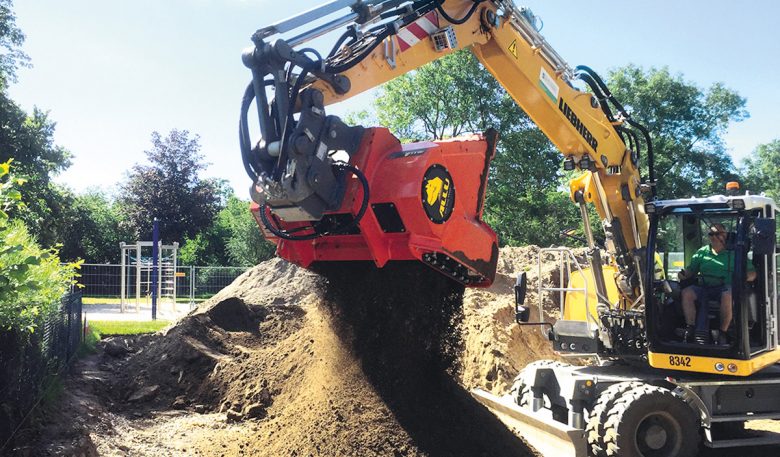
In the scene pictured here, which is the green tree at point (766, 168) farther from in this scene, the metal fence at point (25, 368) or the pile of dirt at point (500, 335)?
the metal fence at point (25, 368)

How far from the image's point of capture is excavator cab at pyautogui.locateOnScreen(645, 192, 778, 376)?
5.79m

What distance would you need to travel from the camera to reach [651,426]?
5.72 metres

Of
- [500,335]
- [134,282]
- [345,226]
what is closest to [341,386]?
[345,226]

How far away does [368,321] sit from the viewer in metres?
5.98

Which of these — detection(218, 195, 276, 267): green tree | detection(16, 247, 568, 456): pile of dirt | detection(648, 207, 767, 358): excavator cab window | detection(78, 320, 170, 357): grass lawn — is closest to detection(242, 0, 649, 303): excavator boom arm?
detection(648, 207, 767, 358): excavator cab window

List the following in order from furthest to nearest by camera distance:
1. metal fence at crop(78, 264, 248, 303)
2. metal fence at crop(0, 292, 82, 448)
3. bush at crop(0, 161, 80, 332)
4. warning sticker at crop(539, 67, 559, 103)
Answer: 1. metal fence at crop(78, 264, 248, 303)
2. warning sticker at crop(539, 67, 559, 103)
3. metal fence at crop(0, 292, 82, 448)
4. bush at crop(0, 161, 80, 332)

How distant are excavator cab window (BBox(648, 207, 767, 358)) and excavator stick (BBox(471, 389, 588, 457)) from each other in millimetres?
1238

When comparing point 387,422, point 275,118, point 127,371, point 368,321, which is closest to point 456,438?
point 387,422

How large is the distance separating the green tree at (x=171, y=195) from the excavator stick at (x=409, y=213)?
33412mm

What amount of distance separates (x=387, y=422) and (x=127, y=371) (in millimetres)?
5707

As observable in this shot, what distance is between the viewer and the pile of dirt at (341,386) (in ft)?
18.2

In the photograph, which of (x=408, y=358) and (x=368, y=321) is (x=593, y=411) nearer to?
(x=408, y=358)

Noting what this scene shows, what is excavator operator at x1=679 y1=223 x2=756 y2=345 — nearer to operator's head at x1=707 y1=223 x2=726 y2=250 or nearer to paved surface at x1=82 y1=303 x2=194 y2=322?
operator's head at x1=707 y1=223 x2=726 y2=250

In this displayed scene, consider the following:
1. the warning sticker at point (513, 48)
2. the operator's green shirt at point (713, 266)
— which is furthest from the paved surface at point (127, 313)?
the operator's green shirt at point (713, 266)
